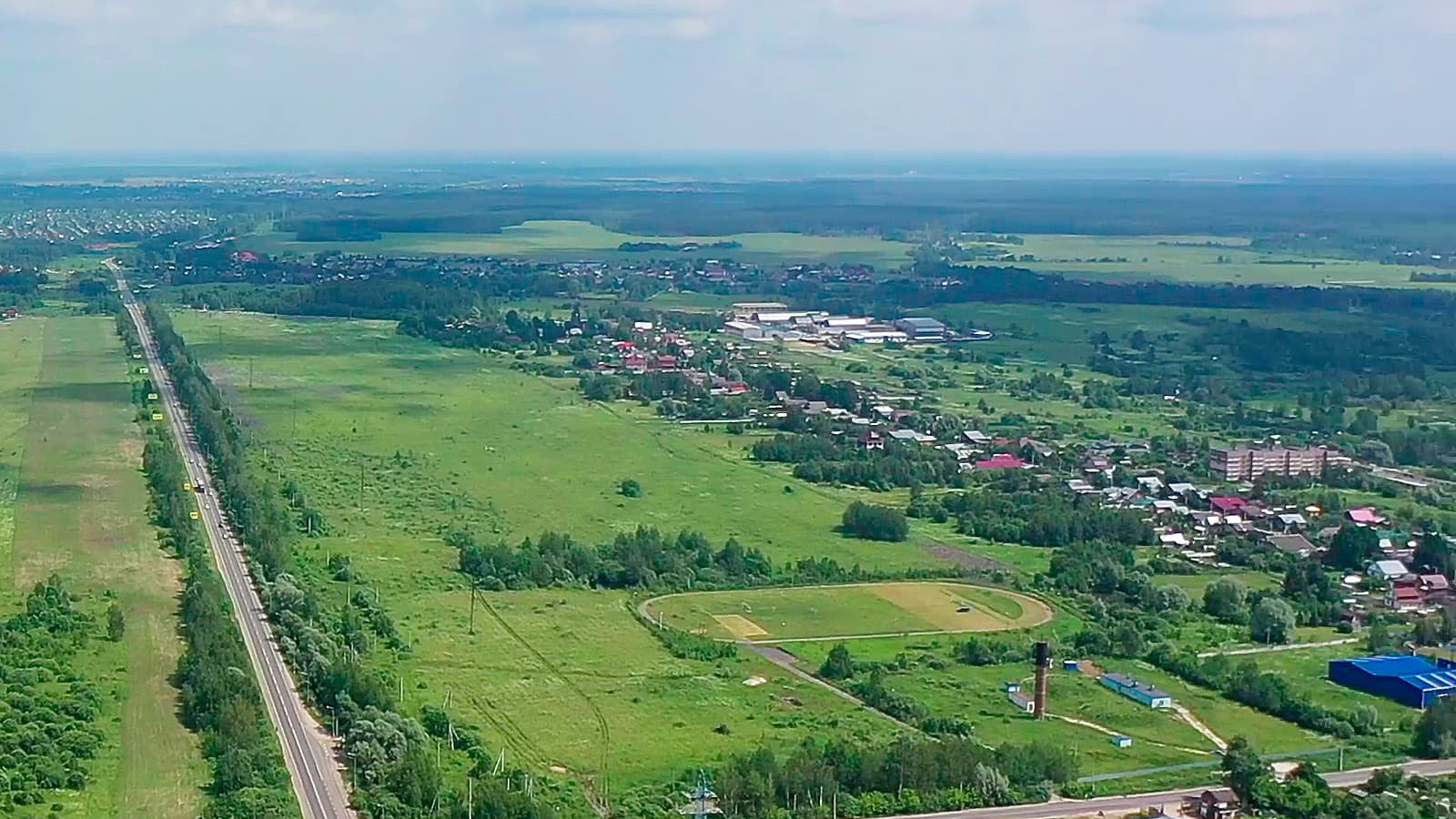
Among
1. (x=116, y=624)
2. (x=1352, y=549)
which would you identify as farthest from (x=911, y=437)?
(x=116, y=624)

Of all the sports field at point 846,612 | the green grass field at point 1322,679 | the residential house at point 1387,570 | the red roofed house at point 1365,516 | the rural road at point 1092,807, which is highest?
the rural road at point 1092,807

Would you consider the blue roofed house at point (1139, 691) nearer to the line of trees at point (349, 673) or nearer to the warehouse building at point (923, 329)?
the line of trees at point (349, 673)

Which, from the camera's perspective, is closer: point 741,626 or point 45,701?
point 45,701

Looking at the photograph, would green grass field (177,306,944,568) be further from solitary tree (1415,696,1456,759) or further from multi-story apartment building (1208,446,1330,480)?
solitary tree (1415,696,1456,759)

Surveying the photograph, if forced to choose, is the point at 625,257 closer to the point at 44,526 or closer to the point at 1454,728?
the point at 44,526

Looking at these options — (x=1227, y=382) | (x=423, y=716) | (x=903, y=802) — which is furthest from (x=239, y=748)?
(x=1227, y=382)

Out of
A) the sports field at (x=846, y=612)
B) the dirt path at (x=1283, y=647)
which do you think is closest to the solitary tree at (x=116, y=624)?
the sports field at (x=846, y=612)

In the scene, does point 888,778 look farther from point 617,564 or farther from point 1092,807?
point 617,564
